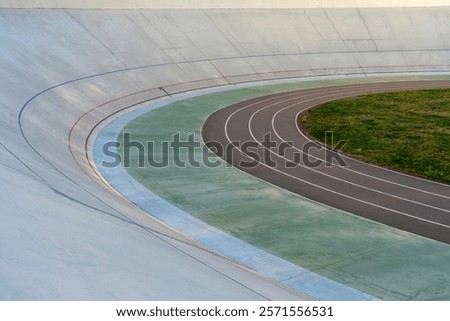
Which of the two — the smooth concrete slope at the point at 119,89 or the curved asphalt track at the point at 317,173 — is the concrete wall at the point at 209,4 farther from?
the curved asphalt track at the point at 317,173

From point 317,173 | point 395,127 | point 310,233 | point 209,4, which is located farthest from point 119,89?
point 310,233

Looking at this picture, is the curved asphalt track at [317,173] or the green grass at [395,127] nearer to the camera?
the curved asphalt track at [317,173]

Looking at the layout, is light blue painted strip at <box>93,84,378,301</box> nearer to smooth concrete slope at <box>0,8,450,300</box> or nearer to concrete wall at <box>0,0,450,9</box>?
smooth concrete slope at <box>0,8,450,300</box>

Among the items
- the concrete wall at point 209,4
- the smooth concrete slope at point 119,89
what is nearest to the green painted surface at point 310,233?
the smooth concrete slope at point 119,89

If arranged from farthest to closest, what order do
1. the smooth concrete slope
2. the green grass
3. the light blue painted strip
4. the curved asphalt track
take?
the green grass
the curved asphalt track
the light blue painted strip
the smooth concrete slope

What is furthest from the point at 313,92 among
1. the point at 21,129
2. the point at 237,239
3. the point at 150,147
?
the point at 237,239

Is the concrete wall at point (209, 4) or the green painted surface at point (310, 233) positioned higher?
the concrete wall at point (209, 4)

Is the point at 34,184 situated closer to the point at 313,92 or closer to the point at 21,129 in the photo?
the point at 21,129

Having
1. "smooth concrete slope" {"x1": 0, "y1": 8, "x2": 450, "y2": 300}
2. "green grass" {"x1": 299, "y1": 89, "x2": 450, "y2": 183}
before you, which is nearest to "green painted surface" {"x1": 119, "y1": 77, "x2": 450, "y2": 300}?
"smooth concrete slope" {"x1": 0, "y1": 8, "x2": 450, "y2": 300}

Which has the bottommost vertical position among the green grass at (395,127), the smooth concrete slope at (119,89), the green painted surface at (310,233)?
the green painted surface at (310,233)
